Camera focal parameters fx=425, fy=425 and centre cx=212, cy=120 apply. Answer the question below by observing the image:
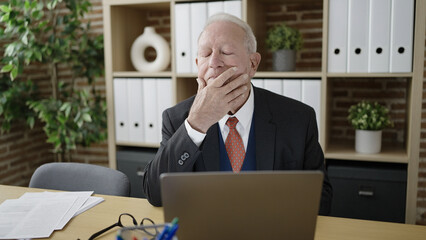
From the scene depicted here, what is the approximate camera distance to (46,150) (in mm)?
3705

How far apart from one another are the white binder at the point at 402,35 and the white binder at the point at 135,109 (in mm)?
1565

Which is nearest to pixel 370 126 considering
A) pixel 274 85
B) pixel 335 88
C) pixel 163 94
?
pixel 335 88

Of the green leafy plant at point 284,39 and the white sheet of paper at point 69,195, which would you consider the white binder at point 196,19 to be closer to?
the green leafy plant at point 284,39

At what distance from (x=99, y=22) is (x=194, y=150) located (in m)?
2.41

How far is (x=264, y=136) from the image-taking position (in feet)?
5.38

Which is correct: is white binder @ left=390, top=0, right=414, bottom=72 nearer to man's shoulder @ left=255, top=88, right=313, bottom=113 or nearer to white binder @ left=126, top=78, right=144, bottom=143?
man's shoulder @ left=255, top=88, right=313, bottom=113

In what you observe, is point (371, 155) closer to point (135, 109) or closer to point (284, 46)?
point (284, 46)

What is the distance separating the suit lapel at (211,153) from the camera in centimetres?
160

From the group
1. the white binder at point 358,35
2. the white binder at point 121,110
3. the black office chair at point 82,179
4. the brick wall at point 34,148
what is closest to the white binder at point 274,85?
the white binder at point 358,35

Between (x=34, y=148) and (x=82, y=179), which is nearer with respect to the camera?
(x=82, y=179)

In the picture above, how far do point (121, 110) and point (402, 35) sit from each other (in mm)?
1793

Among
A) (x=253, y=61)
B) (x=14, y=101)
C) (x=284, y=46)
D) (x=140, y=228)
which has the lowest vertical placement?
(x=140, y=228)

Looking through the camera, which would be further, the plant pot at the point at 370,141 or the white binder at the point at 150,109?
the white binder at the point at 150,109

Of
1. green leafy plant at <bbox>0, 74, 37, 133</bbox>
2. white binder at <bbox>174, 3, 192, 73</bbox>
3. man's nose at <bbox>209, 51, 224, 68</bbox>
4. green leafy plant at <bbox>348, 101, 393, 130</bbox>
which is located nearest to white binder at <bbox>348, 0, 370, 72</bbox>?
green leafy plant at <bbox>348, 101, 393, 130</bbox>
